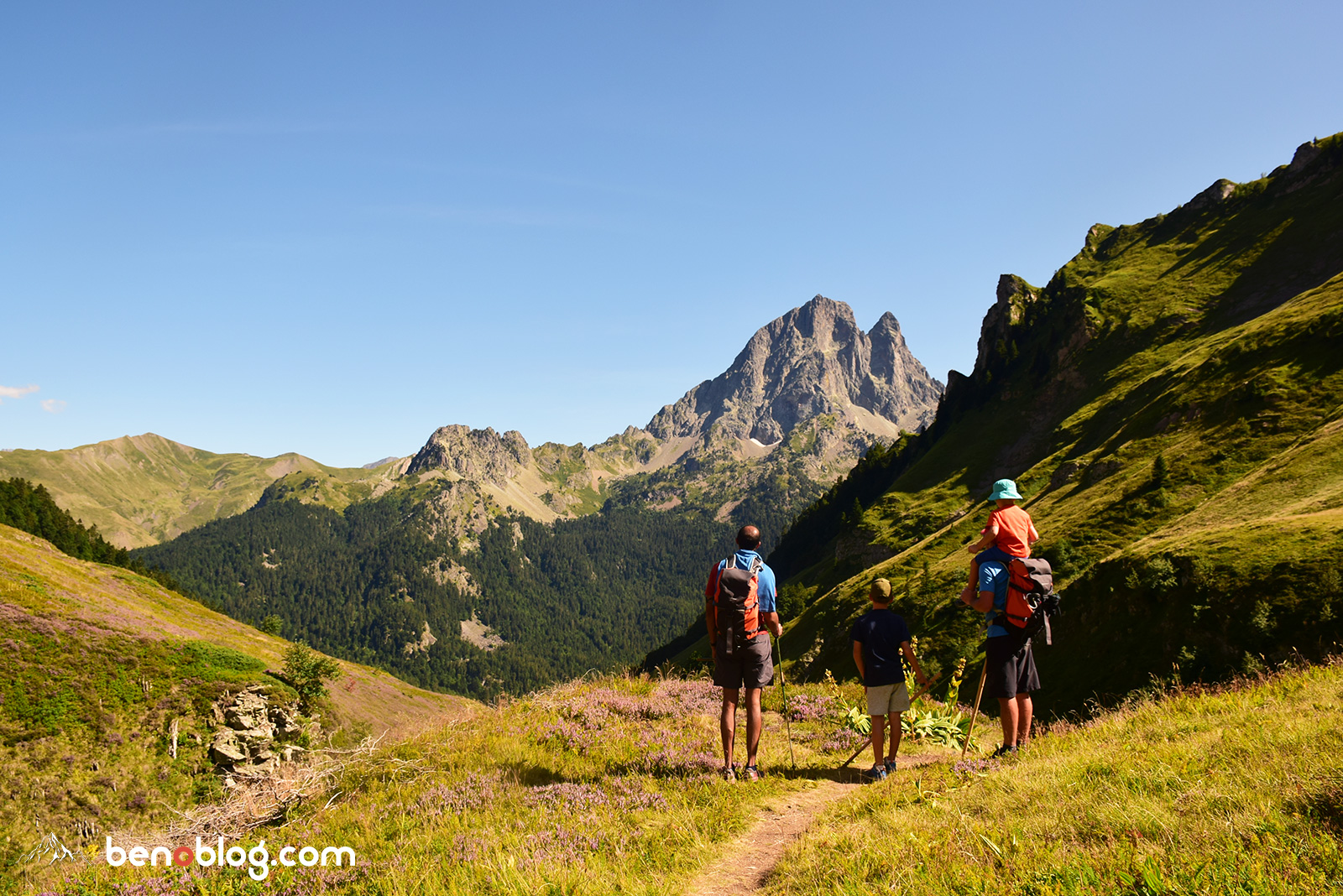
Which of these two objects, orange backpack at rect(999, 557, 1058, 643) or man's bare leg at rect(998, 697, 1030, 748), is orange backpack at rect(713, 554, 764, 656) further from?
man's bare leg at rect(998, 697, 1030, 748)

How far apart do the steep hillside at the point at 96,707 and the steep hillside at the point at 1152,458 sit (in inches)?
804

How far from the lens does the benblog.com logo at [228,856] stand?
6891 millimetres

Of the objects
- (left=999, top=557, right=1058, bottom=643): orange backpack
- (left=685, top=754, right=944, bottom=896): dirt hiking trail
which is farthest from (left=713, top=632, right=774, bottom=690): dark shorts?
(left=999, top=557, right=1058, bottom=643): orange backpack

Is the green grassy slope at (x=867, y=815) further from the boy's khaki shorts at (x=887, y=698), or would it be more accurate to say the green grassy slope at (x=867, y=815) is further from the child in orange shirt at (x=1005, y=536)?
the child in orange shirt at (x=1005, y=536)

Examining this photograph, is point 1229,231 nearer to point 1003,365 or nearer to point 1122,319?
point 1122,319

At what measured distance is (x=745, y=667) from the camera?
966cm

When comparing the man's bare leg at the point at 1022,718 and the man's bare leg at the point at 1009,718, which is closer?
the man's bare leg at the point at 1009,718

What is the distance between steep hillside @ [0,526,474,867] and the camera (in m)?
27.9

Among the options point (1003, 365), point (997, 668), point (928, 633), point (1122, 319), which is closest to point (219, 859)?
point (997, 668)

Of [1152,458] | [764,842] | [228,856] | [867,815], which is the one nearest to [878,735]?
[867,815]

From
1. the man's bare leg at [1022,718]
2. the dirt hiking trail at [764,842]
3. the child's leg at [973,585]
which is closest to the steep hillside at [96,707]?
the dirt hiking trail at [764,842]

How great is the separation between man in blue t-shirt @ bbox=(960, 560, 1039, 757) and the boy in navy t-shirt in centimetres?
116

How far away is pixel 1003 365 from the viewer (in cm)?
10712

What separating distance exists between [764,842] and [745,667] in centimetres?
268
